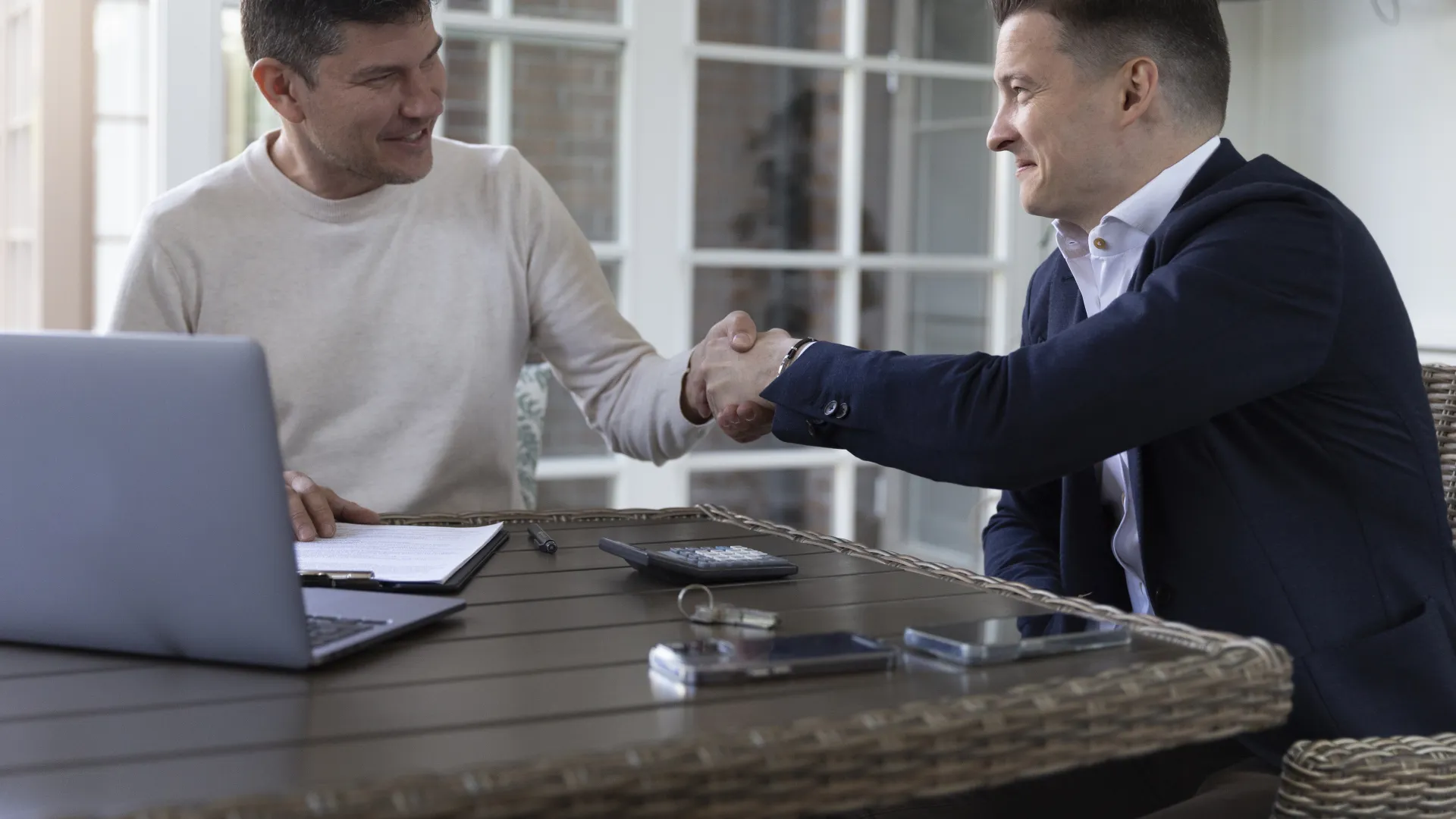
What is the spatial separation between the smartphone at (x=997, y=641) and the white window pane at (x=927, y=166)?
2.50m

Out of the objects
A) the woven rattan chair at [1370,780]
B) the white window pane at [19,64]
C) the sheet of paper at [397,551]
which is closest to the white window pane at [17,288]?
the white window pane at [19,64]

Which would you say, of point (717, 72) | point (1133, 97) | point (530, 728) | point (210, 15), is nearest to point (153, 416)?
point (530, 728)

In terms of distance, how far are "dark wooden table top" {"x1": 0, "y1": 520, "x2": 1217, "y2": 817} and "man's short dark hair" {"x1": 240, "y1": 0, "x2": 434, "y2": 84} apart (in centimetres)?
102

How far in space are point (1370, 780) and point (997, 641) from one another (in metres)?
0.35

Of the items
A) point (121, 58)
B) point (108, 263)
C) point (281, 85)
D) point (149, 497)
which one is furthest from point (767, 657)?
point (121, 58)

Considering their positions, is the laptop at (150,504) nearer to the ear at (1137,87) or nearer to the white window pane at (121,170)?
the ear at (1137,87)

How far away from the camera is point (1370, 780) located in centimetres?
112

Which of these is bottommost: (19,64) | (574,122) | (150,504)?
(150,504)

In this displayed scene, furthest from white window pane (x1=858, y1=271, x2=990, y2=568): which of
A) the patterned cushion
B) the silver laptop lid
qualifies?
the silver laptop lid

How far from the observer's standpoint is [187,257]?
203 cm

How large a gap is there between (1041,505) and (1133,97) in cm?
52

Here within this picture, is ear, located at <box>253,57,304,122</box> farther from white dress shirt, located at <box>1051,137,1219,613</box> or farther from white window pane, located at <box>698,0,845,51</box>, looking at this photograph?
white window pane, located at <box>698,0,845,51</box>

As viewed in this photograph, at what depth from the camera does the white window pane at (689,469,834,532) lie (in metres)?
3.44

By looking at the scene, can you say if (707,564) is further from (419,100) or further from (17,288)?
(17,288)
